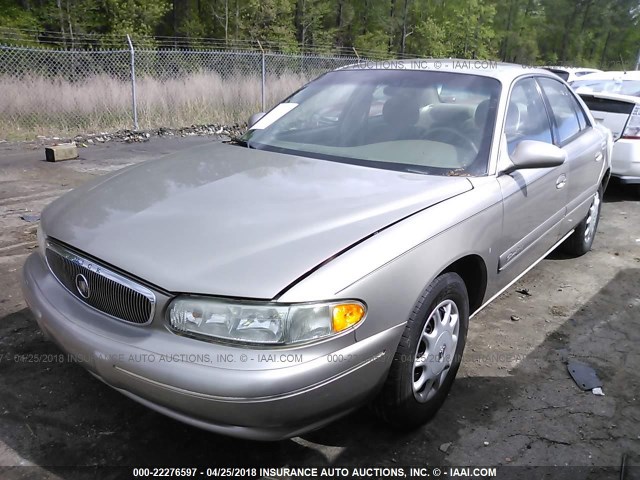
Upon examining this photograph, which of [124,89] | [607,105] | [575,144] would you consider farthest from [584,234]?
[124,89]

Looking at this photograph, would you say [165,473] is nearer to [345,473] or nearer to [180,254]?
[345,473]

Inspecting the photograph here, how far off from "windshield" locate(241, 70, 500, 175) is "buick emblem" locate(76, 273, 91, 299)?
1.40 meters

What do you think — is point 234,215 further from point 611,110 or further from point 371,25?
point 371,25

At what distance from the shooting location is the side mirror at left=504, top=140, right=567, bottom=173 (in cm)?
286

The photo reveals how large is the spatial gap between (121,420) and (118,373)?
66 cm

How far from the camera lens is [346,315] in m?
1.90

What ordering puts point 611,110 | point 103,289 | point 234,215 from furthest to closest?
point 611,110, point 234,215, point 103,289

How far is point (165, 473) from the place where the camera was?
85.7 inches

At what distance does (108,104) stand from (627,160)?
9251 millimetres

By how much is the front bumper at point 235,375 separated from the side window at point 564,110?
2553 mm

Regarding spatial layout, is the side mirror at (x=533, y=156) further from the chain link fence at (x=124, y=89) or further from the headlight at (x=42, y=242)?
the chain link fence at (x=124, y=89)

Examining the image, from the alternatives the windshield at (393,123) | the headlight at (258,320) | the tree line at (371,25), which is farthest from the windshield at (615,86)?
the tree line at (371,25)

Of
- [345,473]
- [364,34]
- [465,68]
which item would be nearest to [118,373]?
[345,473]

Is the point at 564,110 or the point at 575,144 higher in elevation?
the point at 564,110
